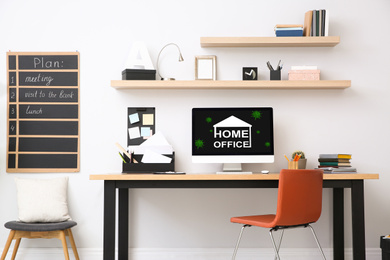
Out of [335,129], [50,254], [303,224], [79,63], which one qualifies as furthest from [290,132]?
[50,254]

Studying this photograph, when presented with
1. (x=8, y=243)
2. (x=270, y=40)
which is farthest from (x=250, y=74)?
(x=8, y=243)

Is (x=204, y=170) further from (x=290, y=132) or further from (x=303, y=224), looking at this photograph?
(x=303, y=224)

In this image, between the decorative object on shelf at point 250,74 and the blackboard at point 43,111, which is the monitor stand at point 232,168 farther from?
the blackboard at point 43,111

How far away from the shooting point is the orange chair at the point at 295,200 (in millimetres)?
2973

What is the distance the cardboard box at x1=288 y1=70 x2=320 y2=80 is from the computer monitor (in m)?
0.33

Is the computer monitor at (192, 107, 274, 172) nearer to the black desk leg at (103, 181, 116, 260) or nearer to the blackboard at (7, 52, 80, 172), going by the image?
the black desk leg at (103, 181, 116, 260)

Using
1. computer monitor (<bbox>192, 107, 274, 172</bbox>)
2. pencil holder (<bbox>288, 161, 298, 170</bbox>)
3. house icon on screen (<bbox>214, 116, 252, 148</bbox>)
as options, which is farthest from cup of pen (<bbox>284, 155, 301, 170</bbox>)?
house icon on screen (<bbox>214, 116, 252, 148</bbox>)

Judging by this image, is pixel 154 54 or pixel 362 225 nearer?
pixel 362 225

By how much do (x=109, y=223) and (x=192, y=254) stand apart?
925mm

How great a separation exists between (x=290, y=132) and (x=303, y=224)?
3.14 ft

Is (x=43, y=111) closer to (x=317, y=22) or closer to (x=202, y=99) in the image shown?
(x=202, y=99)

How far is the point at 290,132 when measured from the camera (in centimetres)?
388

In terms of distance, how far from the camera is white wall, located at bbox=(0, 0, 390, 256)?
3.87 metres

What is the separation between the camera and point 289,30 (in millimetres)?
3770
